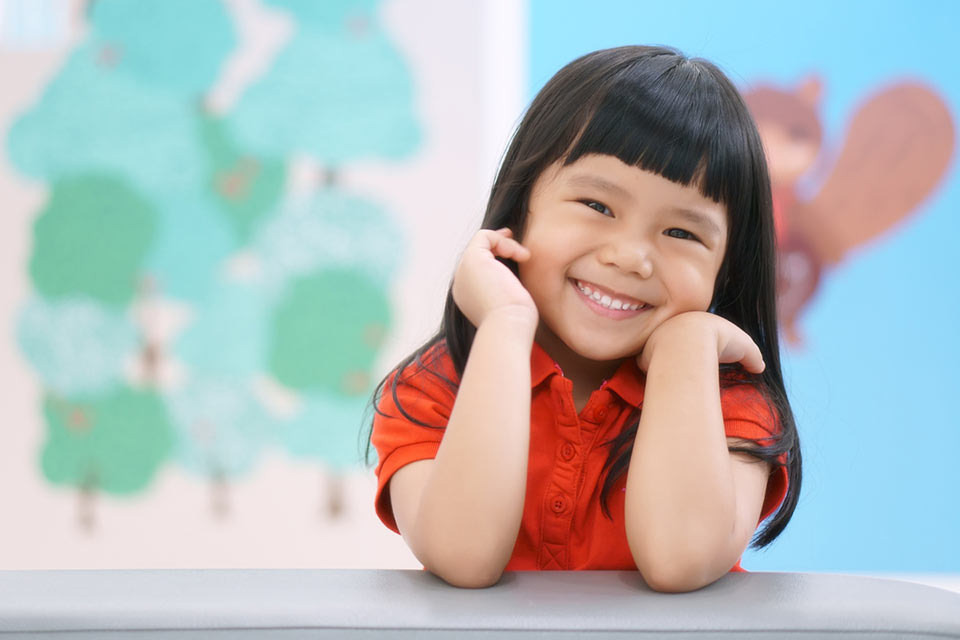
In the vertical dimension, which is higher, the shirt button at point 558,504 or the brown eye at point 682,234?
the brown eye at point 682,234

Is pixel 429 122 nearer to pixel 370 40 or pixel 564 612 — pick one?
pixel 370 40

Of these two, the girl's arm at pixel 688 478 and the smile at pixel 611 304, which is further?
the smile at pixel 611 304

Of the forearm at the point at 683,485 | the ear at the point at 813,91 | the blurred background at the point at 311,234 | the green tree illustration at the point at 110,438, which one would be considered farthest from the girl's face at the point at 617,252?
the green tree illustration at the point at 110,438

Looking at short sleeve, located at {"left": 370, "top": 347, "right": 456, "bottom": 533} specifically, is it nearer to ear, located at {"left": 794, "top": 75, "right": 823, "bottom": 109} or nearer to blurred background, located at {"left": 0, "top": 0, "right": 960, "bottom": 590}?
blurred background, located at {"left": 0, "top": 0, "right": 960, "bottom": 590}

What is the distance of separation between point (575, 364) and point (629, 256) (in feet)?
0.68

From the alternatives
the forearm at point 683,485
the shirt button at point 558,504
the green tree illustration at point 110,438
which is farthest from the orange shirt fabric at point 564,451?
the green tree illustration at point 110,438

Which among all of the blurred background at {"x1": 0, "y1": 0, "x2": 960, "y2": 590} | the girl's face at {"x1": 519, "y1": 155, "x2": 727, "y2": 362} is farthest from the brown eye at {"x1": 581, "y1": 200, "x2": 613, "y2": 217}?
the blurred background at {"x1": 0, "y1": 0, "x2": 960, "y2": 590}

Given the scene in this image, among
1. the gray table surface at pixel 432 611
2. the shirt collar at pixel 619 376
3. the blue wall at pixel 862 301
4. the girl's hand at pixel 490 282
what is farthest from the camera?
the blue wall at pixel 862 301

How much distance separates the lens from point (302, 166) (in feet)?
7.71

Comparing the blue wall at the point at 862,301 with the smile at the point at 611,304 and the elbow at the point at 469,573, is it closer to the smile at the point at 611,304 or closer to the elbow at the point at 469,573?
the smile at the point at 611,304

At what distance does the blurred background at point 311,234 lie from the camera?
2305mm

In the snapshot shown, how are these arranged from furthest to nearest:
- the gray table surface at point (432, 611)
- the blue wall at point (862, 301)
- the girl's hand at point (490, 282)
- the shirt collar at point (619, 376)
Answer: the blue wall at point (862, 301), the shirt collar at point (619, 376), the girl's hand at point (490, 282), the gray table surface at point (432, 611)

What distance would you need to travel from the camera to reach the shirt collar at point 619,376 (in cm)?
101

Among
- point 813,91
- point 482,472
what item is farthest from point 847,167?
point 482,472
